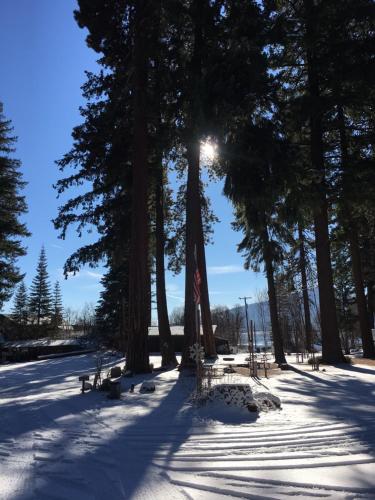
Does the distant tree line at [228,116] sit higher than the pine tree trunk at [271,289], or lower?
higher

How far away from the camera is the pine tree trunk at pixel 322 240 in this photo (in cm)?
1380

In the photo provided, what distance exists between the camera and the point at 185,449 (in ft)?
15.1

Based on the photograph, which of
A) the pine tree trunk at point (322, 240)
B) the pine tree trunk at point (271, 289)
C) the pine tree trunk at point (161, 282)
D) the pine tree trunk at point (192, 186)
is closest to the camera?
the pine tree trunk at point (192, 186)

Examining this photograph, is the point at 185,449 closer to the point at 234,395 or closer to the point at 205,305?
the point at 234,395

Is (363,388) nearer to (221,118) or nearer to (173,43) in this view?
(221,118)

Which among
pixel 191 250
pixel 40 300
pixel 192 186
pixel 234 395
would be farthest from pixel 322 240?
pixel 40 300

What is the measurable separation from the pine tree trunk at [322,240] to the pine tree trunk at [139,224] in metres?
5.76

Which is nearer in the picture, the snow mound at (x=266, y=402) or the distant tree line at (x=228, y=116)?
the snow mound at (x=266, y=402)

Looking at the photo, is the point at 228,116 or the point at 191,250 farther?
the point at 191,250

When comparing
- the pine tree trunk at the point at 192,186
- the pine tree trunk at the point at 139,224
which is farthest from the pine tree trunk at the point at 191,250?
the pine tree trunk at the point at 139,224

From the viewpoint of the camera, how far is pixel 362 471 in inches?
145

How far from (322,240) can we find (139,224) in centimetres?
691

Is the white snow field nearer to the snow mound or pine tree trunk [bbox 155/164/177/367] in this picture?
the snow mound

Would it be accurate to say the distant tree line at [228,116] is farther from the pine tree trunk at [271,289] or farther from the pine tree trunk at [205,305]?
the pine tree trunk at [271,289]
